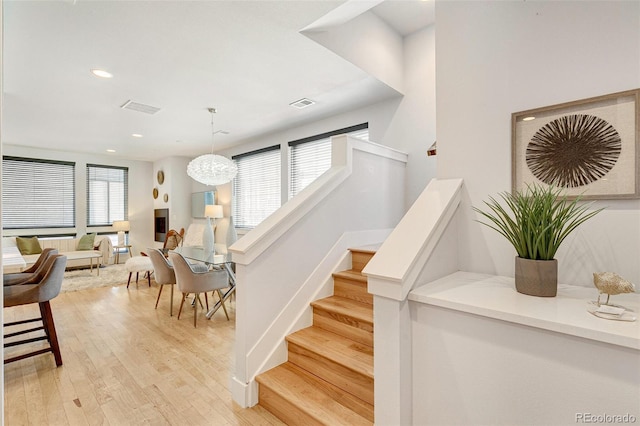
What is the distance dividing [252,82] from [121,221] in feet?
20.1

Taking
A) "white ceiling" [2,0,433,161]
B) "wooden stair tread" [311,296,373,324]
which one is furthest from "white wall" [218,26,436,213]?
"wooden stair tread" [311,296,373,324]

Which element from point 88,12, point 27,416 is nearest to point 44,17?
point 88,12

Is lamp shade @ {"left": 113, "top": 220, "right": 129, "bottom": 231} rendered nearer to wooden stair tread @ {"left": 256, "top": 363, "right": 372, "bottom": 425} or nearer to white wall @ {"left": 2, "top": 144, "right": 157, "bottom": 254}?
white wall @ {"left": 2, "top": 144, "right": 157, "bottom": 254}

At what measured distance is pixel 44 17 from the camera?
218cm

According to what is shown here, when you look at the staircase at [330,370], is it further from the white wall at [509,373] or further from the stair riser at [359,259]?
the white wall at [509,373]

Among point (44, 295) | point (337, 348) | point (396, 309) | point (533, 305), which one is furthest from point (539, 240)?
point (44, 295)

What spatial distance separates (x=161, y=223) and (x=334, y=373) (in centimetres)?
724

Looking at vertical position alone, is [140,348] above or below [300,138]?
below

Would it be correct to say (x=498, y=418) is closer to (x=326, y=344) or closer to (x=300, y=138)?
(x=326, y=344)

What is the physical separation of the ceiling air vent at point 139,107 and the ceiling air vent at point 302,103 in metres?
1.90

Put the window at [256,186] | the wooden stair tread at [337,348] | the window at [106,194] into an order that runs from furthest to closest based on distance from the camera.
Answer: the window at [106,194] < the window at [256,186] < the wooden stair tread at [337,348]

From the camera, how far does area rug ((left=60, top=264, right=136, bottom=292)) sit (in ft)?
17.2

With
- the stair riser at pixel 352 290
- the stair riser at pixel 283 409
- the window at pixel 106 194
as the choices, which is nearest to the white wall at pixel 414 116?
the stair riser at pixel 352 290

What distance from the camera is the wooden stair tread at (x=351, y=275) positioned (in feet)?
7.77
